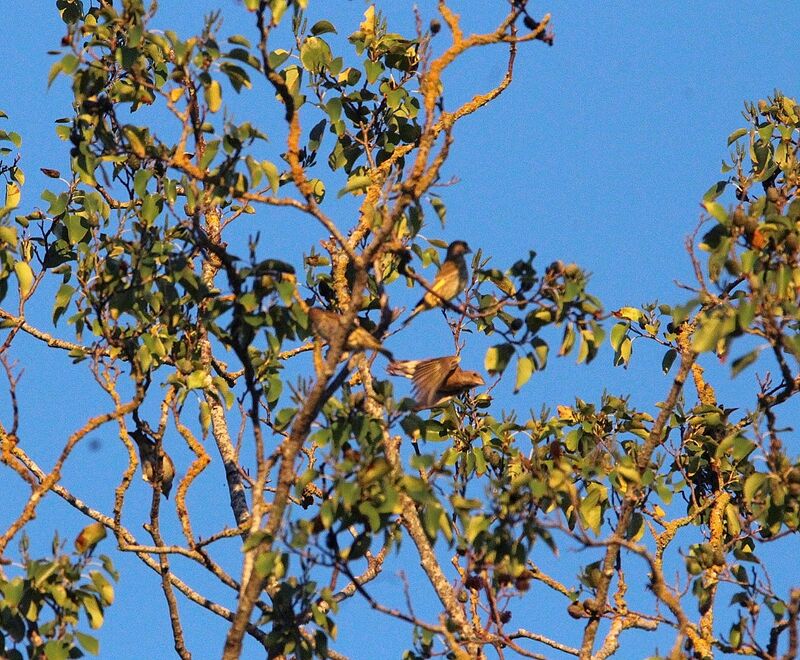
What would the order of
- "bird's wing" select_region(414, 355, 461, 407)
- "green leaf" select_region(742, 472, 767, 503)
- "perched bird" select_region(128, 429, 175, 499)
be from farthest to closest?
1. "bird's wing" select_region(414, 355, 461, 407)
2. "perched bird" select_region(128, 429, 175, 499)
3. "green leaf" select_region(742, 472, 767, 503)

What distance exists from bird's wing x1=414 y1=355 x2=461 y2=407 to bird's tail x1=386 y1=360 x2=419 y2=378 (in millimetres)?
39

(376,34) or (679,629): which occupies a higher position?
(376,34)

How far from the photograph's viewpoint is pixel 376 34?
1034 cm

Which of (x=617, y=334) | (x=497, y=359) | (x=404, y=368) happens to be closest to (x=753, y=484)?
(x=497, y=359)

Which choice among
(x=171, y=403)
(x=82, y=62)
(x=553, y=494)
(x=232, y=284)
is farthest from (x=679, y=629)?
(x=82, y=62)

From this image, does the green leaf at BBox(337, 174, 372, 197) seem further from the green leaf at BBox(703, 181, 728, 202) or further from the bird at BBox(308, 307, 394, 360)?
the green leaf at BBox(703, 181, 728, 202)

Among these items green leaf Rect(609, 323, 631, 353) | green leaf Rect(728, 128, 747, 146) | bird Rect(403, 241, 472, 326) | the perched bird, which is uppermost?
green leaf Rect(728, 128, 747, 146)

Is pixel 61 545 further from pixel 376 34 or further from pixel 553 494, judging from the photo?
pixel 376 34

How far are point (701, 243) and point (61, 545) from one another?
155 inches

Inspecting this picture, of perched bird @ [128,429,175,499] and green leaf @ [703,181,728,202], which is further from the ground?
green leaf @ [703,181,728,202]

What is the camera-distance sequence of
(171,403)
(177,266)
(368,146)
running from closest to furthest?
(177,266)
(171,403)
(368,146)

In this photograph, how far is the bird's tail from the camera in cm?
1139

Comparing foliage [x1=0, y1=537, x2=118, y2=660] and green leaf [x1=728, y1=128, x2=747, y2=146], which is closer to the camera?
foliage [x1=0, y1=537, x2=118, y2=660]

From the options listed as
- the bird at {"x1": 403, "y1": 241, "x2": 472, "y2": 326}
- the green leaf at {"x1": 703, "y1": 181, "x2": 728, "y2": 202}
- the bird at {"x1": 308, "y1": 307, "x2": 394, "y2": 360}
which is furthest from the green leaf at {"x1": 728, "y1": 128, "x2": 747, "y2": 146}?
the bird at {"x1": 308, "y1": 307, "x2": 394, "y2": 360}
